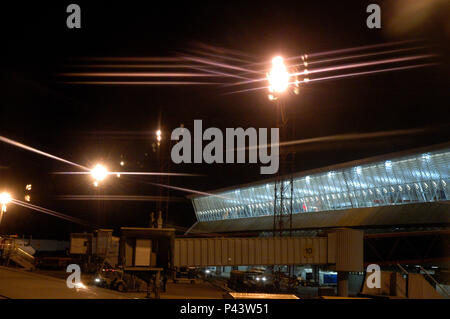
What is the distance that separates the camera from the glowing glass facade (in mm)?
50500

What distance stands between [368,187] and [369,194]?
1.01 m

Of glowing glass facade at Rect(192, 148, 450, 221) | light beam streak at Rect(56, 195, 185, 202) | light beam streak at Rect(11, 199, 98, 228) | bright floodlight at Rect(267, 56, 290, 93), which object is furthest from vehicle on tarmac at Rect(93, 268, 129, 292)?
light beam streak at Rect(11, 199, 98, 228)

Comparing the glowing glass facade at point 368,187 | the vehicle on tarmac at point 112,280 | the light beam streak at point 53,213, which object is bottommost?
the vehicle on tarmac at point 112,280

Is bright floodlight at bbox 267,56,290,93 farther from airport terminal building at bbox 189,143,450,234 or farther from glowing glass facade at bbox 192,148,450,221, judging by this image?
glowing glass facade at bbox 192,148,450,221

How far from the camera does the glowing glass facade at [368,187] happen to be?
50.5 m

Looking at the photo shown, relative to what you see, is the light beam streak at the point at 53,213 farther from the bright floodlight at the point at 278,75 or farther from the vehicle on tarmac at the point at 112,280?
the bright floodlight at the point at 278,75

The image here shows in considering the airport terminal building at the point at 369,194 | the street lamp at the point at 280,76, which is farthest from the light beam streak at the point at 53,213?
the street lamp at the point at 280,76

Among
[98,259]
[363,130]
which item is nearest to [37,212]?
[98,259]

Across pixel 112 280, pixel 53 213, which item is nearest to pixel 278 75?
pixel 112 280

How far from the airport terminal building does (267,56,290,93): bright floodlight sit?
725 inches

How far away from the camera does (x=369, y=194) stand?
197ft

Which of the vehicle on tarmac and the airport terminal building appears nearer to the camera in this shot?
the vehicle on tarmac
